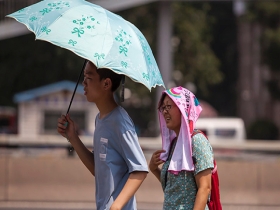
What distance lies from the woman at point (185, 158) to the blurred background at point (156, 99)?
89 centimetres

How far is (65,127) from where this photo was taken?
4.43 meters

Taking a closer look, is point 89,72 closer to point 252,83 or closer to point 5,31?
point 5,31

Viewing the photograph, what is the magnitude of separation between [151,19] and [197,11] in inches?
191

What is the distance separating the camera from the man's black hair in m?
4.23

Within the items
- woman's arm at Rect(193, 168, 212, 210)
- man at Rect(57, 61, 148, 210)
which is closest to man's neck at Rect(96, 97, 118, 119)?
man at Rect(57, 61, 148, 210)

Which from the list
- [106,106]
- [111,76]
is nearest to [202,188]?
[106,106]

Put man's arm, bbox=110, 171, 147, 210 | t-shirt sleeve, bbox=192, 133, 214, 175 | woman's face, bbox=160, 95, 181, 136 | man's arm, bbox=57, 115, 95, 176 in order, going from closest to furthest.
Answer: man's arm, bbox=110, 171, 147, 210, t-shirt sleeve, bbox=192, 133, 214, 175, woman's face, bbox=160, 95, 181, 136, man's arm, bbox=57, 115, 95, 176

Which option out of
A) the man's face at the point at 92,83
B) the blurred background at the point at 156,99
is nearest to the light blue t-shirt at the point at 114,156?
the man's face at the point at 92,83

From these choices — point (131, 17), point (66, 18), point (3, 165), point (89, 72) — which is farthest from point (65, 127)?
point (131, 17)

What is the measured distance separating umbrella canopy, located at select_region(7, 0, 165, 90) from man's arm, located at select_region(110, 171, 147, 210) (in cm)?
48

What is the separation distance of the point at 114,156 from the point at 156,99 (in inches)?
760

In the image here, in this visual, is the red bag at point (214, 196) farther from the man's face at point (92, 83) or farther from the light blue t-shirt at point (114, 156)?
the man's face at point (92, 83)

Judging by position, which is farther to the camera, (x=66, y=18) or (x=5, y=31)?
(x=5, y=31)

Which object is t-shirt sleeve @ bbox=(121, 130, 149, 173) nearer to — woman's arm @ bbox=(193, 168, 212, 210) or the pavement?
woman's arm @ bbox=(193, 168, 212, 210)
